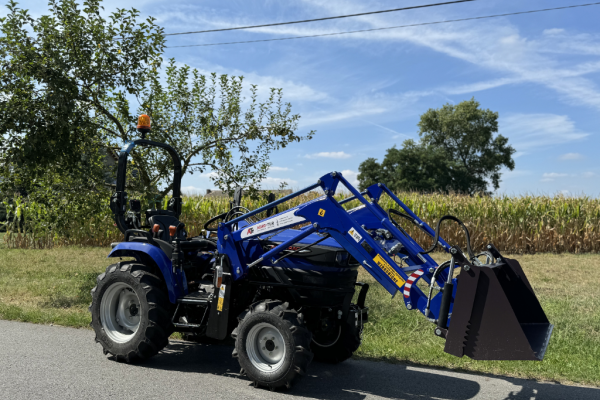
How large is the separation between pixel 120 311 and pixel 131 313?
14 centimetres

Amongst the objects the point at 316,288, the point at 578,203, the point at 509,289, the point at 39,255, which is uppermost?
the point at 578,203

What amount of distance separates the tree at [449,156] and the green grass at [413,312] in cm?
3505

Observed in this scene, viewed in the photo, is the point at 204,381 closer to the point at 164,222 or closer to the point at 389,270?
the point at 164,222

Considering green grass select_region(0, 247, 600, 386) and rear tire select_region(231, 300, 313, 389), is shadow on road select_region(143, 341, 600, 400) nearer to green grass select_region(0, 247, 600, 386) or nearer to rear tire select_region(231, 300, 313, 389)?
rear tire select_region(231, 300, 313, 389)

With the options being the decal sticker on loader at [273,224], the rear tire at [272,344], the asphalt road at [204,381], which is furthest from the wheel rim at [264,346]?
the decal sticker on loader at [273,224]

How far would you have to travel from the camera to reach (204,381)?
4.96 meters

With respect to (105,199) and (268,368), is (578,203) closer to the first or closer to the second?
(105,199)

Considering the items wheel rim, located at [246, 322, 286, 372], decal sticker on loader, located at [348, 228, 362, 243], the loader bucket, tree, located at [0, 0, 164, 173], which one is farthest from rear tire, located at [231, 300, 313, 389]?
tree, located at [0, 0, 164, 173]

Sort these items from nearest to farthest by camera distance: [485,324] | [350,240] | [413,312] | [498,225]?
1. [485,324]
2. [350,240]
3. [413,312]
4. [498,225]

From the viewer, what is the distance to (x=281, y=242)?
18.0 ft

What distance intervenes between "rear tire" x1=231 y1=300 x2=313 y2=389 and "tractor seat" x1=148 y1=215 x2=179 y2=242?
1.44m

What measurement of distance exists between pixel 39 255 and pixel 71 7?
885 cm

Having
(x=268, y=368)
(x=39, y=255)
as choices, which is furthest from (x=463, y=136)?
(x=268, y=368)

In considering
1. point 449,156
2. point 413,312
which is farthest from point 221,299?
point 449,156
